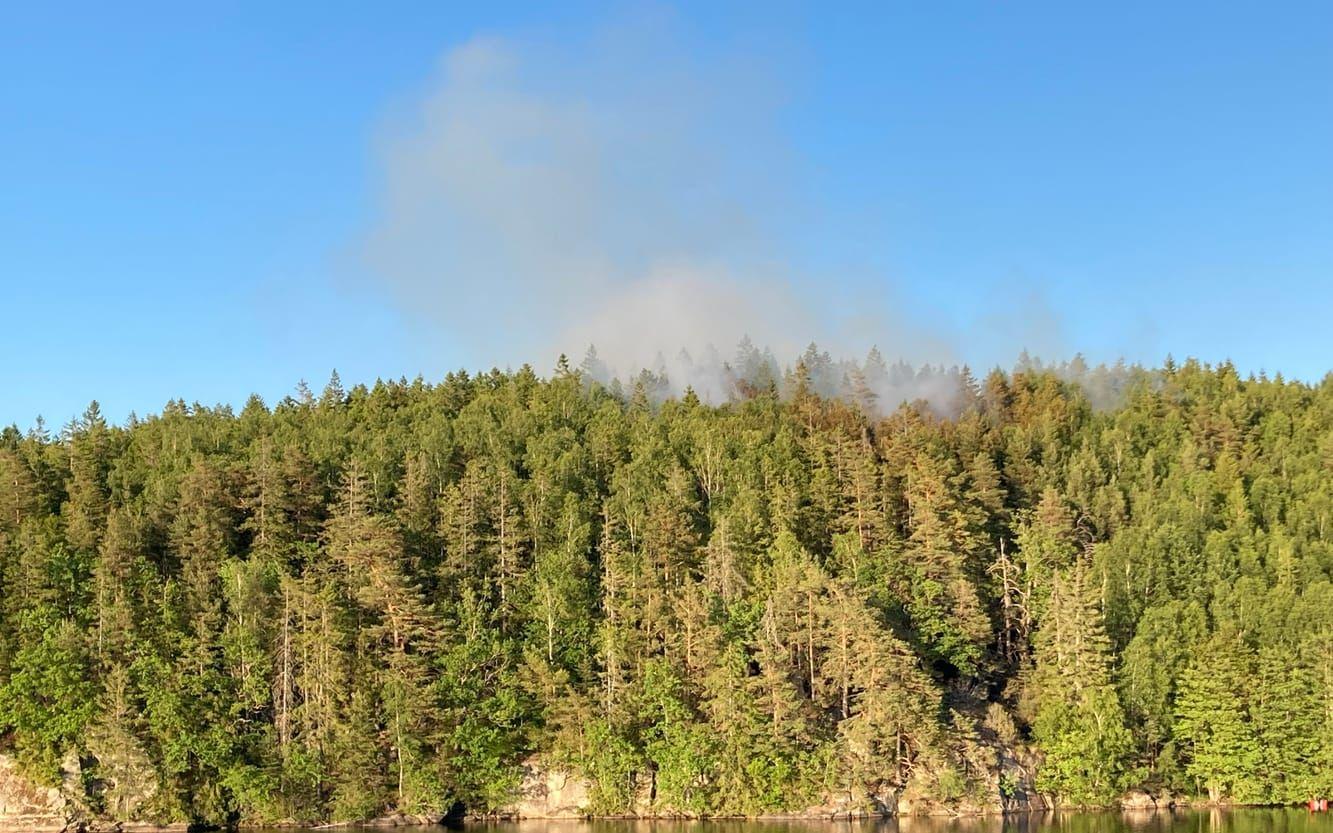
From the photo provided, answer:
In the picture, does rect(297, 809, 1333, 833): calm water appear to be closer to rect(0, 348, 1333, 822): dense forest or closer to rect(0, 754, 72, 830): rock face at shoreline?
rect(0, 348, 1333, 822): dense forest

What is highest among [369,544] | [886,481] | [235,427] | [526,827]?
[235,427]

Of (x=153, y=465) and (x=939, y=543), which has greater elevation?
(x=153, y=465)

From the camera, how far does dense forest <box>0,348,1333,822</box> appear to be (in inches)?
3378

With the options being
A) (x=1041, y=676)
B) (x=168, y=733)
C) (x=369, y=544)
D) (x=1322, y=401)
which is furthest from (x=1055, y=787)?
(x=1322, y=401)

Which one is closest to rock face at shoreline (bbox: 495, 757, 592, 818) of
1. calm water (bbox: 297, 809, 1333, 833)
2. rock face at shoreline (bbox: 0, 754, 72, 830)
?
calm water (bbox: 297, 809, 1333, 833)

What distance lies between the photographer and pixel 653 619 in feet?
311

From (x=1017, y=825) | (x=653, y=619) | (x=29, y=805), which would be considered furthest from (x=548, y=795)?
(x=29, y=805)

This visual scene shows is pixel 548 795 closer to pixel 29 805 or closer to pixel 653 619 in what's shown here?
pixel 653 619

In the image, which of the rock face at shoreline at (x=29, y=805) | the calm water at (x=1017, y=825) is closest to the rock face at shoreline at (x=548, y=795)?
the calm water at (x=1017, y=825)

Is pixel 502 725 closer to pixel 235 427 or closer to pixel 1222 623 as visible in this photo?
pixel 1222 623

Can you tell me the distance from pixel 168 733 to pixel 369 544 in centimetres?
2015

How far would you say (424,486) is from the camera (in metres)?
113

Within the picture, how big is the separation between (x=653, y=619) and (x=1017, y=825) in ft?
101

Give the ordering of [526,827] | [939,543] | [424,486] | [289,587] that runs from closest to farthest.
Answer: [526,827] → [289,587] → [939,543] → [424,486]
